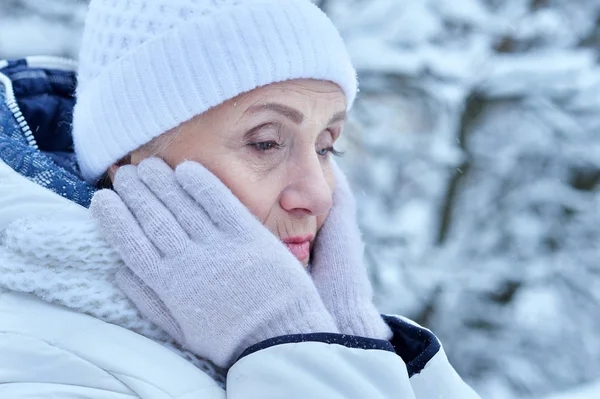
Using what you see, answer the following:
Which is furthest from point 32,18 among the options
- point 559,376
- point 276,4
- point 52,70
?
point 559,376

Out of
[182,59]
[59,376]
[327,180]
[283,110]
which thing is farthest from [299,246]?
[59,376]

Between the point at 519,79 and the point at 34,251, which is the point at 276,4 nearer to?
the point at 34,251

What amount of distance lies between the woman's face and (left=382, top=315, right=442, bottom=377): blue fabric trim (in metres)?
0.36

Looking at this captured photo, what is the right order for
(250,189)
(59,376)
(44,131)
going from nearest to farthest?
1. (59,376)
2. (250,189)
3. (44,131)

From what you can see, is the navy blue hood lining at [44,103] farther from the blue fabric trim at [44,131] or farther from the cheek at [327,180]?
the cheek at [327,180]

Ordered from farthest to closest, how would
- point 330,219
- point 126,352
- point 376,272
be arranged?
point 376,272 → point 330,219 → point 126,352

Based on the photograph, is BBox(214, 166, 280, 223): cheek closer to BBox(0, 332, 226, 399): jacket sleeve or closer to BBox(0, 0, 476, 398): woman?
BBox(0, 0, 476, 398): woman

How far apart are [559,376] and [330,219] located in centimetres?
552

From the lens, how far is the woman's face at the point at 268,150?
1.64 metres

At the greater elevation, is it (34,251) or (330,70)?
(330,70)

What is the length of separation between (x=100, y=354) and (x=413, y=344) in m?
0.84

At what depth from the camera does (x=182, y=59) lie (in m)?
1.64

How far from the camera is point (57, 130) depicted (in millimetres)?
2084

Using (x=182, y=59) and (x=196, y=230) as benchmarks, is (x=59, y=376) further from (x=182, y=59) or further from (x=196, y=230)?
(x=182, y=59)
